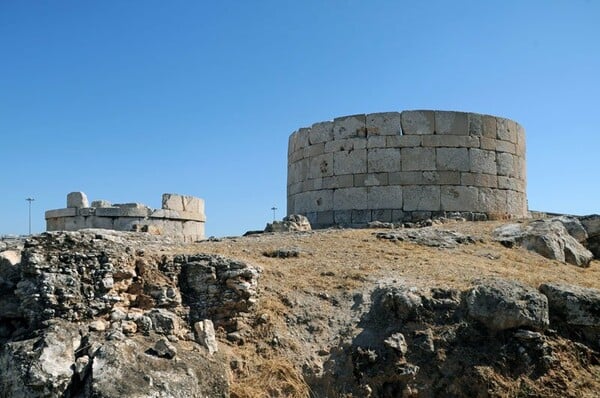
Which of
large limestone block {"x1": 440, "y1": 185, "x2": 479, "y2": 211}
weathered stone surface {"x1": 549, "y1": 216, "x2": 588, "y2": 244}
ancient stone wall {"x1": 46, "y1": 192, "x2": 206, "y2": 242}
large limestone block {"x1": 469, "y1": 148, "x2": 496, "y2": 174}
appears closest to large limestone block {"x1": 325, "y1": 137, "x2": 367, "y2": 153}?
large limestone block {"x1": 440, "y1": 185, "x2": 479, "y2": 211}

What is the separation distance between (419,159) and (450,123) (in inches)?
45.7

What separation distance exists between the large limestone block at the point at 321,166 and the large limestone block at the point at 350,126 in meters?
0.56

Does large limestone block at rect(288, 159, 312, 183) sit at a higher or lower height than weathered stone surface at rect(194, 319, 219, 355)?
higher

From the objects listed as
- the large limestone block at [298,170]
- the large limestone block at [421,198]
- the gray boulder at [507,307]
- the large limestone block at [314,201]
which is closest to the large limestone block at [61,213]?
the large limestone block at [298,170]

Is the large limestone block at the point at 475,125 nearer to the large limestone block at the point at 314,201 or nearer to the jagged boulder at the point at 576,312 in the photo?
the large limestone block at the point at 314,201

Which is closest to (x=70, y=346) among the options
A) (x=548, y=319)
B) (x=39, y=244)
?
(x=39, y=244)

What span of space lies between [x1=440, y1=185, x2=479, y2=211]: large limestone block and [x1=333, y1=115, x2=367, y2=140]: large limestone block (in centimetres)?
236

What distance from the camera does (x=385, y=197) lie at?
13.2 meters

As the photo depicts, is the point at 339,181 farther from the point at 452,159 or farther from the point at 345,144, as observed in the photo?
the point at 452,159

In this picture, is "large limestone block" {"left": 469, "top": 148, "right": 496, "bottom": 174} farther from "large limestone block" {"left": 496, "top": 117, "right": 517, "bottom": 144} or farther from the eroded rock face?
the eroded rock face

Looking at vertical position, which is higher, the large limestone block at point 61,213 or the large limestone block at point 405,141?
the large limestone block at point 405,141

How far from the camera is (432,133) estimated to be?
13344 millimetres

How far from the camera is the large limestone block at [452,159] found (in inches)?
521

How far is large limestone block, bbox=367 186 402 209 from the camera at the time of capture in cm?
1318
